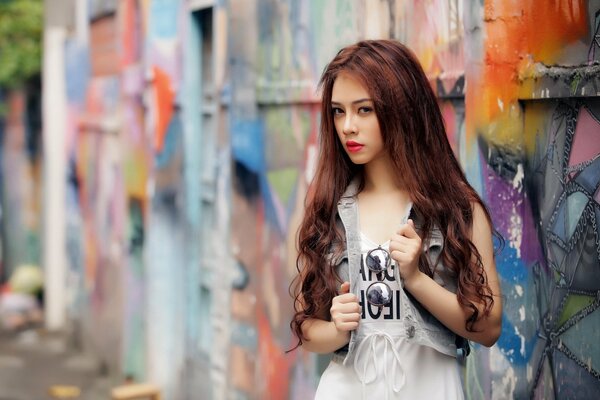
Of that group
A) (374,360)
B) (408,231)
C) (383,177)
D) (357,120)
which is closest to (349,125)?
(357,120)

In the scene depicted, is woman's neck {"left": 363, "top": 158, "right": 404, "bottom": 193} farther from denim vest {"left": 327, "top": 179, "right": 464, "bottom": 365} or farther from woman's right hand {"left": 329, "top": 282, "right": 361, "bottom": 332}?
woman's right hand {"left": 329, "top": 282, "right": 361, "bottom": 332}

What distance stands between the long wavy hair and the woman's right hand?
0.38 feet

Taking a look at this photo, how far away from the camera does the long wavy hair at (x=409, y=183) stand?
2703 millimetres

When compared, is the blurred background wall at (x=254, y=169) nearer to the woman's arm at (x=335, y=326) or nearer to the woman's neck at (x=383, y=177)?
the woman's neck at (x=383, y=177)

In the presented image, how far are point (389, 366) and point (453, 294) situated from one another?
26 cm

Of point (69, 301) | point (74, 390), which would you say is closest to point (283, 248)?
point (74, 390)

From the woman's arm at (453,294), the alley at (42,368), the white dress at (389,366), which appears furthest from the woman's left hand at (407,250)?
the alley at (42,368)

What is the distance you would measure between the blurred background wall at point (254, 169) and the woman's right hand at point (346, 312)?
100cm

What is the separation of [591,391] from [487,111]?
1.02 metres

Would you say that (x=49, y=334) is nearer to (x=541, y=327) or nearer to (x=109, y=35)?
(x=109, y=35)

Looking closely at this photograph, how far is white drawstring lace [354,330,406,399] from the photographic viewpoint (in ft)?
9.01

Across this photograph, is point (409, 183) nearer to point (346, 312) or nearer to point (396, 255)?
point (396, 255)

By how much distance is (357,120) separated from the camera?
2.80 meters

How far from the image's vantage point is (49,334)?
1108cm
